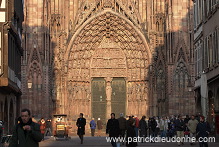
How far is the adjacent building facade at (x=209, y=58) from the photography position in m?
32.1

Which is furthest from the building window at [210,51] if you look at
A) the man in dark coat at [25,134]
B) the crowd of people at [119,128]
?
the man in dark coat at [25,134]

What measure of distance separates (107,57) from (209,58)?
2246 cm

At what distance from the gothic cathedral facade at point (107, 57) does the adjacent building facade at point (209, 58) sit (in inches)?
503

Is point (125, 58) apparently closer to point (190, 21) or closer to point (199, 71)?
point (190, 21)

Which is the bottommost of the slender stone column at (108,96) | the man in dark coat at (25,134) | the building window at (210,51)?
the man in dark coat at (25,134)

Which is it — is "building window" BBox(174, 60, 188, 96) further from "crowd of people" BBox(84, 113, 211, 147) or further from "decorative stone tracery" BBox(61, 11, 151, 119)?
"crowd of people" BBox(84, 113, 211, 147)

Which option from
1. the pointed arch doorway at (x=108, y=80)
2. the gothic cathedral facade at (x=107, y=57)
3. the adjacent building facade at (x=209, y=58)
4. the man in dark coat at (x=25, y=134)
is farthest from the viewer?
the pointed arch doorway at (x=108, y=80)

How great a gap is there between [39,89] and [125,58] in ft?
31.3

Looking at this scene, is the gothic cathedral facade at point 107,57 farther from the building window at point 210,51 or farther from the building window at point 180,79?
the building window at point 210,51

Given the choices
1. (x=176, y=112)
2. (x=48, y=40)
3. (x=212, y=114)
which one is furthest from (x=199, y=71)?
(x=48, y=40)

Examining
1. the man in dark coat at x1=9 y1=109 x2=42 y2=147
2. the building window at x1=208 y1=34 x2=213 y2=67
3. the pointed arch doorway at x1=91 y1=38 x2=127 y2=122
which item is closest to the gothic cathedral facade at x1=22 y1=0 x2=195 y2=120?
the pointed arch doorway at x1=91 y1=38 x2=127 y2=122

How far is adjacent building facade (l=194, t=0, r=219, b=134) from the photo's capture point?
105ft

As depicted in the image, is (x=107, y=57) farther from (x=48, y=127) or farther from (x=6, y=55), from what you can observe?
(x=6, y=55)

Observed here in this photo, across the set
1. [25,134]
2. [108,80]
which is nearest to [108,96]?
[108,80]
